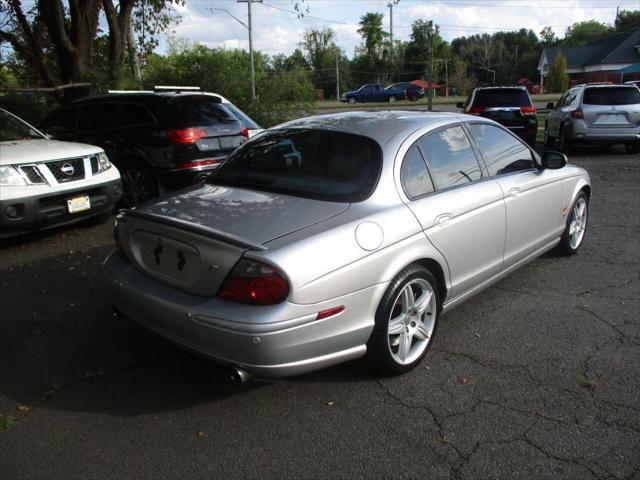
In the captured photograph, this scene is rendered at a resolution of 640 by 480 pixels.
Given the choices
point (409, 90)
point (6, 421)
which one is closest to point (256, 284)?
point (6, 421)

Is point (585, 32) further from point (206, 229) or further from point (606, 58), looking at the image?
point (206, 229)

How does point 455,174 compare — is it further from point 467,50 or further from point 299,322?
point 467,50

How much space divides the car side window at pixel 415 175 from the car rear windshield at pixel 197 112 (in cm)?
431

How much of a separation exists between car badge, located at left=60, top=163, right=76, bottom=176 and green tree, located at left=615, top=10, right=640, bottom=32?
104752mm

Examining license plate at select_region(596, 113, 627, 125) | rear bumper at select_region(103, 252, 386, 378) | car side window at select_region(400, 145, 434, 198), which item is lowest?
rear bumper at select_region(103, 252, 386, 378)

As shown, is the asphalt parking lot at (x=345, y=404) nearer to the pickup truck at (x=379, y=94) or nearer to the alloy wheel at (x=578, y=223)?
the alloy wheel at (x=578, y=223)

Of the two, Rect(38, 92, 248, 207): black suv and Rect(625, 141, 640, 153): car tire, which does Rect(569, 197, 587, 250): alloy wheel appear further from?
Rect(625, 141, 640, 153): car tire

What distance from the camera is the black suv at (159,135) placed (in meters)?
7.14

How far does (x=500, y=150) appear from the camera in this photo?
449 centimetres

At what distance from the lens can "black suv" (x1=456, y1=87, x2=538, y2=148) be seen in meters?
13.2

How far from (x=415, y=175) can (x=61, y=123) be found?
6.53 m

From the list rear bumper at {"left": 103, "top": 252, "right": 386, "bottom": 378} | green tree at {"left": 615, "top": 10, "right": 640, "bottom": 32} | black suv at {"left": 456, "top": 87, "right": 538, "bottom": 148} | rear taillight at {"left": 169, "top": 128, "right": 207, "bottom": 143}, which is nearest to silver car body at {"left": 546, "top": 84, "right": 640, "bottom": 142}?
black suv at {"left": 456, "top": 87, "right": 538, "bottom": 148}

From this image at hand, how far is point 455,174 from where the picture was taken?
3898 mm

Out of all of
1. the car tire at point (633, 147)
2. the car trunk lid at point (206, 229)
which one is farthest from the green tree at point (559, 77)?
the car trunk lid at point (206, 229)
